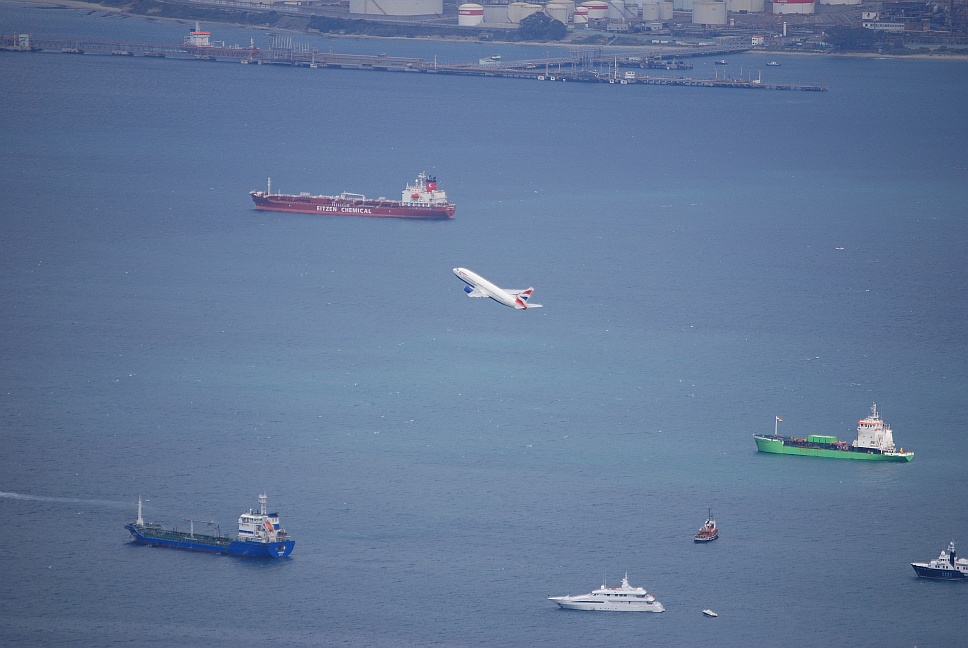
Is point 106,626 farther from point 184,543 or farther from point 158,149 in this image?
point 158,149

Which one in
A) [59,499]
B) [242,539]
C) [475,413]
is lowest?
[242,539]

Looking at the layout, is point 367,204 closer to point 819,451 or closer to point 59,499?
point 819,451

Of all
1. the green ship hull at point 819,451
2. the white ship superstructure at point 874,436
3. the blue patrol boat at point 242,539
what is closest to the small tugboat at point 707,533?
the green ship hull at point 819,451

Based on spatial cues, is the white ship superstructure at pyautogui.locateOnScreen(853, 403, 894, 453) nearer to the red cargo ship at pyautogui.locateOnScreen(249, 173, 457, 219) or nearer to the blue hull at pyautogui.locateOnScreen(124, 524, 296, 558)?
the blue hull at pyautogui.locateOnScreen(124, 524, 296, 558)

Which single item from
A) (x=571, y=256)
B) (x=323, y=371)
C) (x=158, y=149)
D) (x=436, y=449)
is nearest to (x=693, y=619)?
(x=436, y=449)

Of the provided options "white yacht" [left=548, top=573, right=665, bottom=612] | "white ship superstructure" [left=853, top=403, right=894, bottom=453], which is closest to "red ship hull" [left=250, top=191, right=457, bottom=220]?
"white ship superstructure" [left=853, top=403, right=894, bottom=453]

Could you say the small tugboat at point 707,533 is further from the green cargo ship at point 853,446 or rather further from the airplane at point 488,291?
the airplane at point 488,291

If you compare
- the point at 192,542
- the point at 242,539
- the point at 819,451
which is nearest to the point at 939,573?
the point at 819,451
